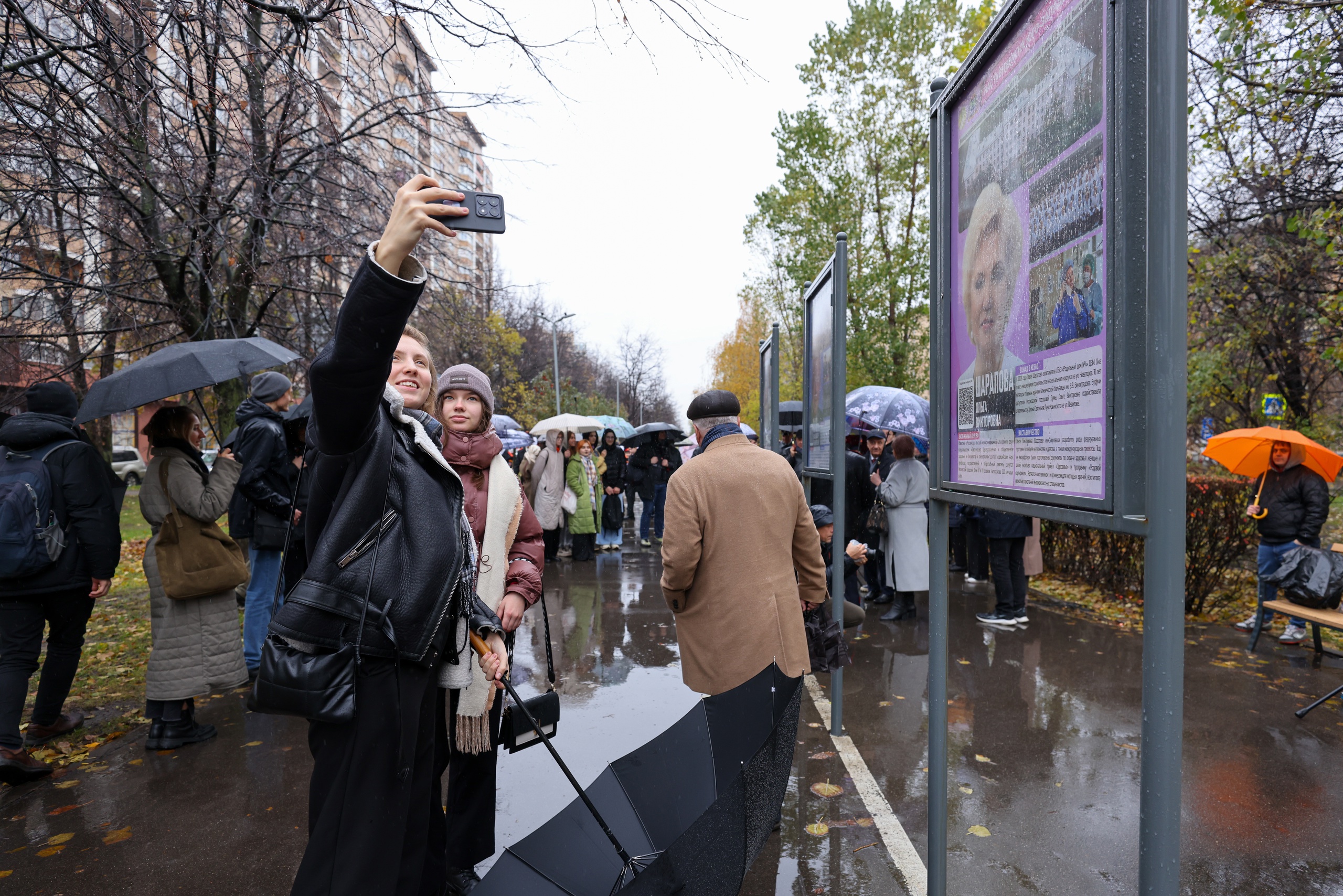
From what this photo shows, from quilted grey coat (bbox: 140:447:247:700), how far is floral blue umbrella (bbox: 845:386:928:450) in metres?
5.76

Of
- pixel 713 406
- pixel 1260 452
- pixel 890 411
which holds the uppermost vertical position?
pixel 890 411

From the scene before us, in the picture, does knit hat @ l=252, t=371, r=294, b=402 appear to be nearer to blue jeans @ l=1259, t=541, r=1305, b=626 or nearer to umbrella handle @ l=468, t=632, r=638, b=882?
umbrella handle @ l=468, t=632, r=638, b=882

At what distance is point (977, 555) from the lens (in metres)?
9.80

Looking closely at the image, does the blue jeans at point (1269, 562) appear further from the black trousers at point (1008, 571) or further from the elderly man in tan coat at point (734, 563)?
the elderly man in tan coat at point (734, 563)

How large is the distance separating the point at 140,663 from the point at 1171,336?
25.8ft

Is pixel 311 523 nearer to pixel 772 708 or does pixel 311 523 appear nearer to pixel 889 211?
pixel 772 708

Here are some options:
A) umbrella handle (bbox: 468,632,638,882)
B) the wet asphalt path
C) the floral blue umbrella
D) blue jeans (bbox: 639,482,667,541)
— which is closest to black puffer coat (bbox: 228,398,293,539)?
the wet asphalt path

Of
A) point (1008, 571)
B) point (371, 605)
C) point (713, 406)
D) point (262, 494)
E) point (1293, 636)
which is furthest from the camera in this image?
point (1008, 571)

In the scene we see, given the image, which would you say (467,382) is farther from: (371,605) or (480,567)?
(371,605)

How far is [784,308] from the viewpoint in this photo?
29047 mm

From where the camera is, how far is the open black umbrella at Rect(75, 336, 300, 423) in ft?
14.8

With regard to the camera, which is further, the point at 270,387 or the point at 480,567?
the point at 270,387

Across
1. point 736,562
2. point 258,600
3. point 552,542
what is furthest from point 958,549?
point 258,600

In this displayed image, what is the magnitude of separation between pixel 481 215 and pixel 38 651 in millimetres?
4402
